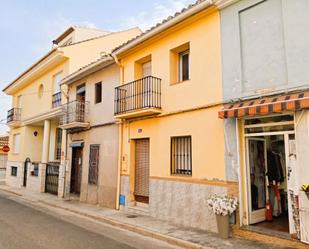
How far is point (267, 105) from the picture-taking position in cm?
601

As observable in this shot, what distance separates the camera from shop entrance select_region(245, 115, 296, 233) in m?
6.52

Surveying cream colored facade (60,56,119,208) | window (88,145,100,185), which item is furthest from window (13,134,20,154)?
window (88,145,100,185)

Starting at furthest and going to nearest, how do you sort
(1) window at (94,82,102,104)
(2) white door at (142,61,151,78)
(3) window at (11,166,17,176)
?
(3) window at (11,166,17,176) → (1) window at (94,82,102,104) → (2) white door at (142,61,151,78)

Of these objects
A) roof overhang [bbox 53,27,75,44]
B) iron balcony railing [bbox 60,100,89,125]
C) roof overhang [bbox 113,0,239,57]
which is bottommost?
iron balcony railing [bbox 60,100,89,125]

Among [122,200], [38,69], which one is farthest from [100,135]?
[38,69]

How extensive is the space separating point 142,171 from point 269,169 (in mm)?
4598

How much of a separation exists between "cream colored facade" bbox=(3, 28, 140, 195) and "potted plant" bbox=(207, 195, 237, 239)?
1144 cm

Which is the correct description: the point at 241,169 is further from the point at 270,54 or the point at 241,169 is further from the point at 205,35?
the point at 205,35

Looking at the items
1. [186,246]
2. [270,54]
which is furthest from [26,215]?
[270,54]

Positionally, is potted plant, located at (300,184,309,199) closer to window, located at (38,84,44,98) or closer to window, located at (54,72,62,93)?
window, located at (54,72,62,93)

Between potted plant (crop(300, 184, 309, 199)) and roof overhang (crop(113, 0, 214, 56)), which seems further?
roof overhang (crop(113, 0, 214, 56))

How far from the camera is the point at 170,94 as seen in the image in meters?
9.22

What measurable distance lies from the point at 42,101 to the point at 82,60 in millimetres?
4665

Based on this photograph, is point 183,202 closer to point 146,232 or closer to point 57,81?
point 146,232
